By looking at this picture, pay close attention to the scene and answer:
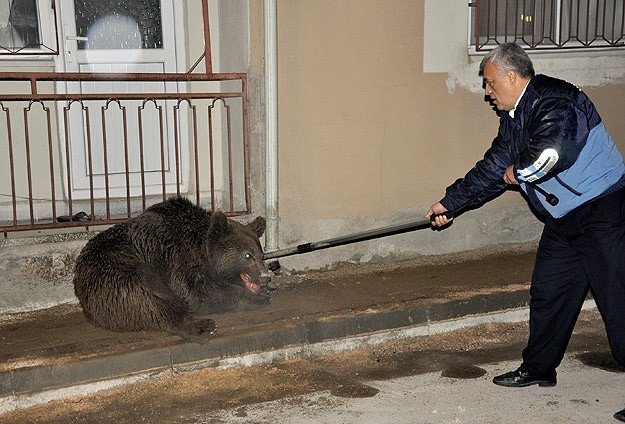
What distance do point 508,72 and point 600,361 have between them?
2.55 metres

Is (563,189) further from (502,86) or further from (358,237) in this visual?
(358,237)

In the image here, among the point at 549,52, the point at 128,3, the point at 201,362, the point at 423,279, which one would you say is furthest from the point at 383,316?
the point at 128,3

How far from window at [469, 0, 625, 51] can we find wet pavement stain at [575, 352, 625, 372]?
346 centimetres

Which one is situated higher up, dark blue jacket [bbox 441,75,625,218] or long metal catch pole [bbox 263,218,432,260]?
dark blue jacket [bbox 441,75,625,218]

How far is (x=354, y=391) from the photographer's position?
550cm

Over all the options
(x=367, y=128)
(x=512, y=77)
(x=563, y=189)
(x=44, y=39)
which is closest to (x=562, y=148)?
(x=563, y=189)

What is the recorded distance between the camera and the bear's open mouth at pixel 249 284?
6449 millimetres

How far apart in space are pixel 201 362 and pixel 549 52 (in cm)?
519

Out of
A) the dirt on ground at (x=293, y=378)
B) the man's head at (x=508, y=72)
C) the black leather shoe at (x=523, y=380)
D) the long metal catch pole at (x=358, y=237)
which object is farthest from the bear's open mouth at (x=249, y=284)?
the man's head at (x=508, y=72)

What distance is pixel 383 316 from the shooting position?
6566 mm

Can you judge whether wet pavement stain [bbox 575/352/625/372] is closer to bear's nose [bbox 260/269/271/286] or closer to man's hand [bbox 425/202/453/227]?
man's hand [bbox 425/202/453/227]

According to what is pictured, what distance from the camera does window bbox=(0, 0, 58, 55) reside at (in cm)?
776

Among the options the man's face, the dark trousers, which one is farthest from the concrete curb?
the man's face

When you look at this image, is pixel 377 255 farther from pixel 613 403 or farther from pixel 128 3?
pixel 128 3
